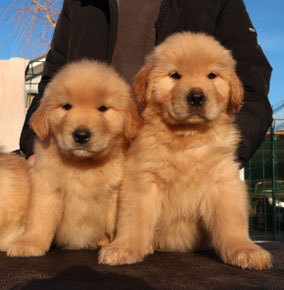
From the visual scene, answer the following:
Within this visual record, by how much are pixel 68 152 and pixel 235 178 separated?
49.3 inches

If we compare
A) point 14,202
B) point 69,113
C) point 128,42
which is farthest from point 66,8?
point 14,202

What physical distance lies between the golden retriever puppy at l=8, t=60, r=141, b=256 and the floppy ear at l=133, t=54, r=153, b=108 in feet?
0.34

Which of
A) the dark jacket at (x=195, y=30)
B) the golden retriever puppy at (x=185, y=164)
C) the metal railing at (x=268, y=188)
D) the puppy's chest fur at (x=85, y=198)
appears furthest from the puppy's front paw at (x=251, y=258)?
the metal railing at (x=268, y=188)

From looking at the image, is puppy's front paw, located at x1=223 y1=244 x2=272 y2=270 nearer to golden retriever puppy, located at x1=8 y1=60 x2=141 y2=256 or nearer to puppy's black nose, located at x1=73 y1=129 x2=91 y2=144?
golden retriever puppy, located at x1=8 y1=60 x2=141 y2=256

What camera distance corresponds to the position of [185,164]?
2.56m

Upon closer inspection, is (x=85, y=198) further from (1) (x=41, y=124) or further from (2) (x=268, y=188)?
(2) (x=268, y=188)

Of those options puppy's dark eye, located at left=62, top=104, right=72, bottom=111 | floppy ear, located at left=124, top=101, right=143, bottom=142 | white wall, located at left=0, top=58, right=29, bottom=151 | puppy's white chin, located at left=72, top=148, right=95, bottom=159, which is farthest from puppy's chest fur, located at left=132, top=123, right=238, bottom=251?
white wall, located at left=0, top=58, right=29, bottom=151

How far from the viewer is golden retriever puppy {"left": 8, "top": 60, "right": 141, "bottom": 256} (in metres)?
2.67

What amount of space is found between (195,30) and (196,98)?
1.47 meters

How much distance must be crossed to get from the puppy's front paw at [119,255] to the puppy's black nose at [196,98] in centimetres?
109

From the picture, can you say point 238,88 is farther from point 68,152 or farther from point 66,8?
point 66,8

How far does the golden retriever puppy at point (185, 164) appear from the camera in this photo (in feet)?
8.21

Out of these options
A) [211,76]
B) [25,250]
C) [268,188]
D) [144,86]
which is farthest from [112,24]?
[268,188]

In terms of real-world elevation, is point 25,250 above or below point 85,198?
below
